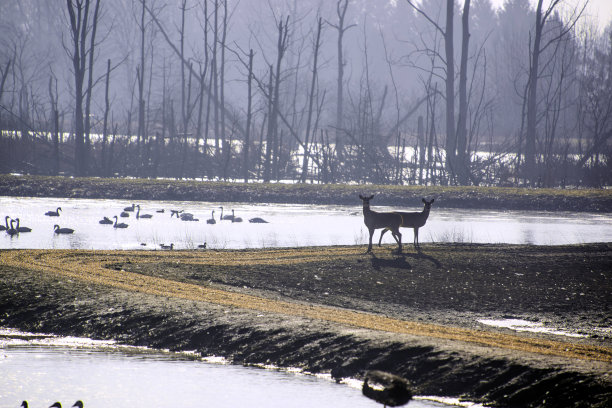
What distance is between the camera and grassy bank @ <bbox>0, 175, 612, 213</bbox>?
3281cm

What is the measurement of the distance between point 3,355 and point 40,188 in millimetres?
24574

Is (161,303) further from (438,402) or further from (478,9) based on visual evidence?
(478,9)

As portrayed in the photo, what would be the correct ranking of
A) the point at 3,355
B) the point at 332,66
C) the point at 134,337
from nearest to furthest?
the point at 3,355, the point at 134,337, the point at 332,66

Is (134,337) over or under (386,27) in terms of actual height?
under

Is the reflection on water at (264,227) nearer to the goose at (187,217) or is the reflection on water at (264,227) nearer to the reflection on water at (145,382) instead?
the goose at (187,217)

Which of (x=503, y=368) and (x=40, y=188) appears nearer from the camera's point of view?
(x=503, y=368)

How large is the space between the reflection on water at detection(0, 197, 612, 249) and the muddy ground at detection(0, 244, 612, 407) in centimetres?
357

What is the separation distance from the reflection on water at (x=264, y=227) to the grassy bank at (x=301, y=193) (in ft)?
3.12

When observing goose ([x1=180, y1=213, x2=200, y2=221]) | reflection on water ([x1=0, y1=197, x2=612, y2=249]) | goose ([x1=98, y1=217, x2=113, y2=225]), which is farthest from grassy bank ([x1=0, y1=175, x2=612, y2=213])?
goose ([x1=98, y1=217, x2=113, y2=225])

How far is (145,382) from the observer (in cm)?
891

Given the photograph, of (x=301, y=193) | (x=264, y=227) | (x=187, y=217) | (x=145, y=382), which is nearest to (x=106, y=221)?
(x=187, y=217)

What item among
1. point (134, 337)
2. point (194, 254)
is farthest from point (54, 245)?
point (134, 337)

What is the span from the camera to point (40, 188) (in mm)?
33281

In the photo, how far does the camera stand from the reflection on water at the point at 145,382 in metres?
8.30
